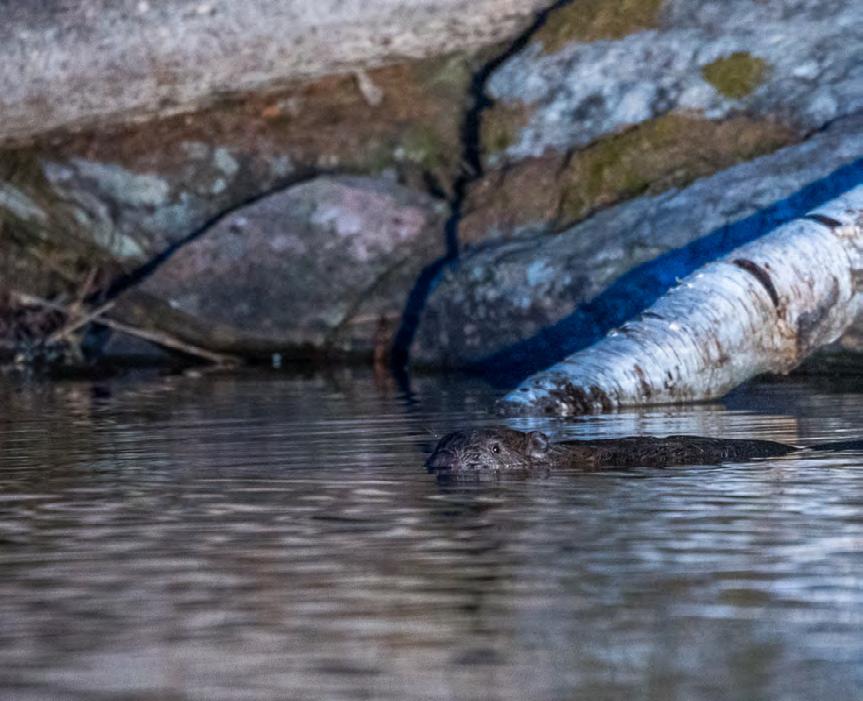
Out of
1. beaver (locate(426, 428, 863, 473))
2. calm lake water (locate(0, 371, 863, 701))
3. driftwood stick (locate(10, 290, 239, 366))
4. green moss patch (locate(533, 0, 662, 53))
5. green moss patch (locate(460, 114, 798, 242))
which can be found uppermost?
green moss patch (locate(533, 0, 662, 53))

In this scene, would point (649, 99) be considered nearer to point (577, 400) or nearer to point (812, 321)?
point (812, 321)

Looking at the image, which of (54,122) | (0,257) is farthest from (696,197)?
(0,257)

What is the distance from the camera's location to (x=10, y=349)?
1268 cm

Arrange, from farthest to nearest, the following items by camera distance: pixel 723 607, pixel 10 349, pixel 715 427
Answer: pixel 10 349 < pixel 715 427 < pixel 723 607

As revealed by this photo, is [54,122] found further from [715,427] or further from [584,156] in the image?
[715,427]

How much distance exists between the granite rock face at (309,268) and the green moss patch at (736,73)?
1889 millimetres

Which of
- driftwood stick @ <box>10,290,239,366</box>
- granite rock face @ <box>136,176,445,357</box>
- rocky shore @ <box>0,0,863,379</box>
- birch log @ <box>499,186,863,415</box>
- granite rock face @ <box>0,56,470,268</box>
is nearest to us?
birch log @ <box>499,186,863,415</box>

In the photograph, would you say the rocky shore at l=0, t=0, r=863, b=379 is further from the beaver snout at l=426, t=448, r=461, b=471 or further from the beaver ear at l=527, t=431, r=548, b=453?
the beaver snout at l=426, t=448, r=461, b=471

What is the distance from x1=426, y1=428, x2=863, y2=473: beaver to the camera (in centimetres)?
564

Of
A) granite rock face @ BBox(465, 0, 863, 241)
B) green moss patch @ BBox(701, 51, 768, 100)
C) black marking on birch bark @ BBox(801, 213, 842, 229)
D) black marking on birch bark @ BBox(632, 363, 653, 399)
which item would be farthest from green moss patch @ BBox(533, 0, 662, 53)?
black marking on birch bark @ BBox(632, 363, 653, 399)

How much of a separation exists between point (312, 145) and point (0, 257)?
102 inches

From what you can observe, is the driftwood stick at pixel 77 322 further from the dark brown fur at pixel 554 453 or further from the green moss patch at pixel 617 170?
the dark brown fur at pixel 554 453

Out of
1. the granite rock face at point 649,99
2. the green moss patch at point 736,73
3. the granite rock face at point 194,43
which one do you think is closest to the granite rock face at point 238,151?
the granite rock face at point 194,43

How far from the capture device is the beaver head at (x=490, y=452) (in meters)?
5.64
